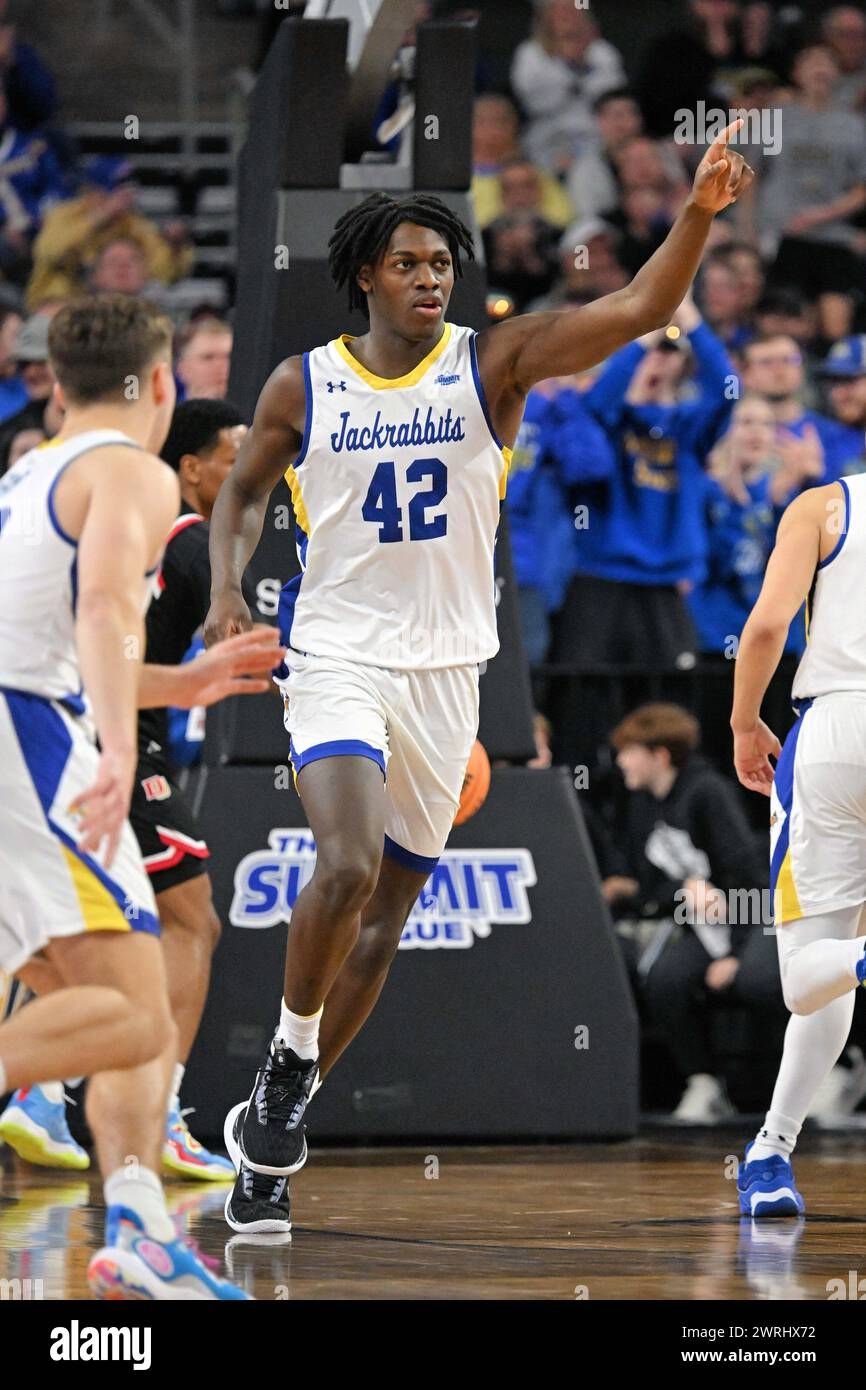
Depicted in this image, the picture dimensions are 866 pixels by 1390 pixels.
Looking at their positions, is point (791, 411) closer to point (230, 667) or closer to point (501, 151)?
point (501, 151)

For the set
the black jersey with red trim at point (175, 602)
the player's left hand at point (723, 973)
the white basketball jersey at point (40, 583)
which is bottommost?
the player's left hand at point (723, 973)

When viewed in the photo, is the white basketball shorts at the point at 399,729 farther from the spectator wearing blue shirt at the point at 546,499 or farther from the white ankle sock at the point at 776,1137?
the spectator wearing blue shirt at the point at 546,499

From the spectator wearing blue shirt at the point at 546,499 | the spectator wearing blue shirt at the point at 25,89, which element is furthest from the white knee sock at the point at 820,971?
the spectator wearing blue shirt at the point at 25,89

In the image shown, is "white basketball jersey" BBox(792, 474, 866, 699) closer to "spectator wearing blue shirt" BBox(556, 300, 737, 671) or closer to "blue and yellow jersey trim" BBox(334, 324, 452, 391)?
"blue and yellow jersey trim" BBox(334, 324, 452, 391)

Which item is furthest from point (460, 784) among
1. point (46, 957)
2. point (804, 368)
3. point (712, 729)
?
point (804, 368)

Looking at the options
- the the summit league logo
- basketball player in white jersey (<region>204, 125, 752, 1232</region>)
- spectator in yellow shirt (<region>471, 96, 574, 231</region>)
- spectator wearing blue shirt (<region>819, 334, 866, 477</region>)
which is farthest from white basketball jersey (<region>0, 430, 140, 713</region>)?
spectator in yellow shirt (<region>471, 96, 574, 231</region>)

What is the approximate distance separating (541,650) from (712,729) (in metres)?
0.83

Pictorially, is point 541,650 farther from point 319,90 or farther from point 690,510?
point 319,90

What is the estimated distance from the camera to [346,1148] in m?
7.39

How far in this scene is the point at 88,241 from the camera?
486 inches

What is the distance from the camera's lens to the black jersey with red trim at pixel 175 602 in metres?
6.60

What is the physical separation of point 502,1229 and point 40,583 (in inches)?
85.3

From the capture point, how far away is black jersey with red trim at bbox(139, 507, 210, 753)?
660cm

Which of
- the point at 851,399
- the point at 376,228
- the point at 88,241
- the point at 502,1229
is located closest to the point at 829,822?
the point at 502,1229
